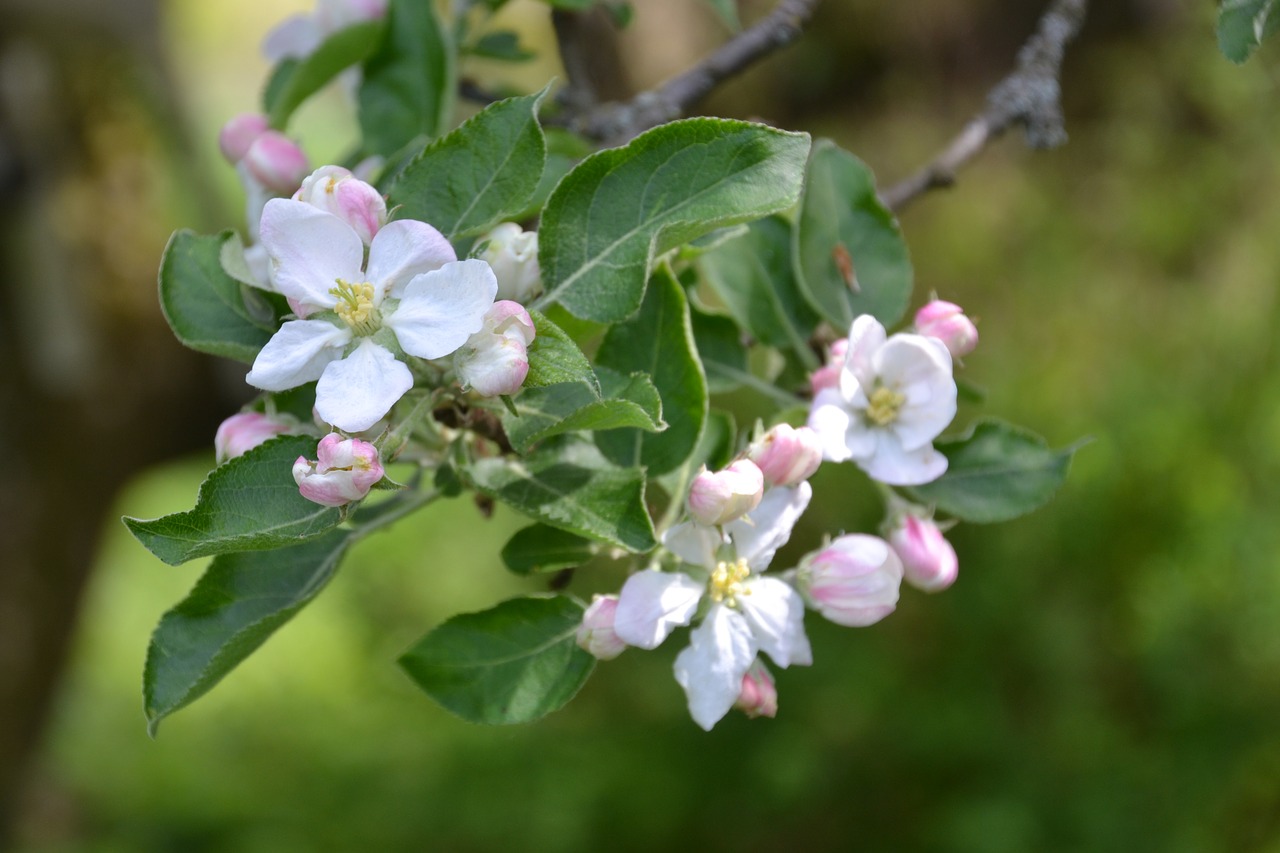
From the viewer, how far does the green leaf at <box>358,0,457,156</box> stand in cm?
106

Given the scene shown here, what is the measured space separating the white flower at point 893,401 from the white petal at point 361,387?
0.96 ft

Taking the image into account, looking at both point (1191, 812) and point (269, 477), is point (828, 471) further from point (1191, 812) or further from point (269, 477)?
point (269, 477)

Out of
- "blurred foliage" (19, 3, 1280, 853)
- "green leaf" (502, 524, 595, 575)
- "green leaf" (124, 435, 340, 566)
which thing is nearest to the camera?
Result: "green leaf" (124, 435, 340, 566)

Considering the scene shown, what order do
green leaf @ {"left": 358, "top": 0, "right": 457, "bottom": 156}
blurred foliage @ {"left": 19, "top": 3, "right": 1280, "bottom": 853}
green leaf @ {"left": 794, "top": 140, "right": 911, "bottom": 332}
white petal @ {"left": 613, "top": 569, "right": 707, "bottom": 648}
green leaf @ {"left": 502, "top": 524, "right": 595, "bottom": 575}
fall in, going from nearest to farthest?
white petal @ {"left": 613, "top": 569, "right": 707, "bottom": 648}
green leaf @ {"left": 502, "top": 524, "right": 595, "bottom": 575}
green leaf @ {"left": 794, "top": 140, "right": 911, "bottom": 332}
green leaf @ {"left": 358, "top": 0, "right": 457, "bottom": 156}
blurred foliage @ {"left": 19, "top": 3, "right": 1280, "bottom": 853}

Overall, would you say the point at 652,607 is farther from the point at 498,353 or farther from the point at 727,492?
the point at 498,353

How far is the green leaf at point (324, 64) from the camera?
1.02m

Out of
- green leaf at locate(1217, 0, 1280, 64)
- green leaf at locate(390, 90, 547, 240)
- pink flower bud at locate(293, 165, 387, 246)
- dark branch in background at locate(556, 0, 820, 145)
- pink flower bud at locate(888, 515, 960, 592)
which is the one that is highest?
pink flower bud at locate(293, 165, 387, 246)

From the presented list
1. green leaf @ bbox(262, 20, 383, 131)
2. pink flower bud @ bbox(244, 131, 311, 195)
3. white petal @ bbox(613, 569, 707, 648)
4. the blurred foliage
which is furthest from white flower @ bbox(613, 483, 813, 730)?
the blurred foliage

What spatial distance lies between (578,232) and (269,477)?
0.25 meters

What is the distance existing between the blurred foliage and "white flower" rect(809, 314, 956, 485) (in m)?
1.33

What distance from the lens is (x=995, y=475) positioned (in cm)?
88

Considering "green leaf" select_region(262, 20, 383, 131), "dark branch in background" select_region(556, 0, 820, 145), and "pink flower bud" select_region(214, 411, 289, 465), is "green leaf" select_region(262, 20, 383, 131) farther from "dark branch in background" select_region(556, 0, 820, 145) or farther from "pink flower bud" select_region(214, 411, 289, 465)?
"pink flower bud" select_region(214, 411, 289, 465)

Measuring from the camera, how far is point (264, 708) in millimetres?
3459

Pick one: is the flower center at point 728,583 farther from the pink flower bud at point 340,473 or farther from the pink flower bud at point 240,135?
the pink flower bud at point 240,135
